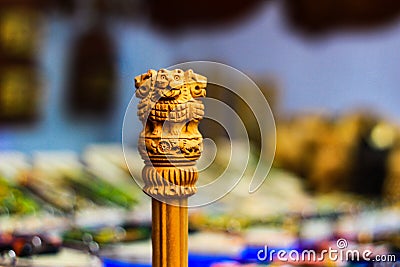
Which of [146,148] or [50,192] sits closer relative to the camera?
[146,148]

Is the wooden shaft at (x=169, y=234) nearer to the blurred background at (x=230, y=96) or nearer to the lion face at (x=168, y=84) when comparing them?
the lion face at (x=168, y=84)

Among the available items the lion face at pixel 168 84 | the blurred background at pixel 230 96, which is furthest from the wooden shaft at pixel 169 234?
the blurred background at pixel 230 96

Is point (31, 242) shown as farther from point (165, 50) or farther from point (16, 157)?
point (165, 50)

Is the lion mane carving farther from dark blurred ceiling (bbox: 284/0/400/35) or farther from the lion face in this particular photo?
dark blurred ceiling (bbox: 284/0/400/35)

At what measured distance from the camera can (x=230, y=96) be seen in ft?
8.77

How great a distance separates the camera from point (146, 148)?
97 centimetres

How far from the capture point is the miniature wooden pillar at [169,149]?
0.96m

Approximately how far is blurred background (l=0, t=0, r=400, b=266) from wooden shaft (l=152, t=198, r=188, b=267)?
171cm

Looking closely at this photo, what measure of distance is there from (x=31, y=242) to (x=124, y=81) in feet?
3.74

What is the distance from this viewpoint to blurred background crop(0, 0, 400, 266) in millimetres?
2824

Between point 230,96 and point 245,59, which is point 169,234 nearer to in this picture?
point 230,96

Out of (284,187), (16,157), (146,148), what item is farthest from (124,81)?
(146,148)

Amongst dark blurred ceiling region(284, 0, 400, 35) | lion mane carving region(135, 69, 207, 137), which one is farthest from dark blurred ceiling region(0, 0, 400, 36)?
lion mane carving region(135, 69, 207, 137)

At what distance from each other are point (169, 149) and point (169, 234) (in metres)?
0.11
